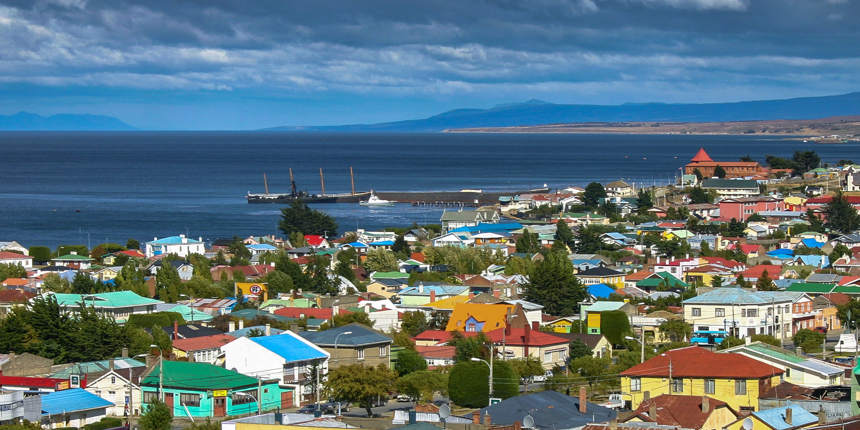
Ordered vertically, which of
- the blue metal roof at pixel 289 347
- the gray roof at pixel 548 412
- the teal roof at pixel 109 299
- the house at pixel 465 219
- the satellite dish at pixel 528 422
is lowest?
the house at pixel 465 219

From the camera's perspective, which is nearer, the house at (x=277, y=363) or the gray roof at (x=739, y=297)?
the house at (x=277, y=363)

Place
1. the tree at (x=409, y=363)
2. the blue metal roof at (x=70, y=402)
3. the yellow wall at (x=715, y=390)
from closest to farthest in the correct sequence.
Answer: the blue metal roof at (x=70, y=402)
the yellow wall at (x=715, y=390)
the tree at (x=409, y=363)

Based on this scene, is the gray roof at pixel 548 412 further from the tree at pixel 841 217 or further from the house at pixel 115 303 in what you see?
the tree at pixel 841 217

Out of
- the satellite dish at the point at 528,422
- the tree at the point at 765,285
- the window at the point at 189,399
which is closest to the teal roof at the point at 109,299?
the window at the point at 189,399

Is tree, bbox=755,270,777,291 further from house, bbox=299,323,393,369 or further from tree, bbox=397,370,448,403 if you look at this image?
tree, bbox=397,370,448,403

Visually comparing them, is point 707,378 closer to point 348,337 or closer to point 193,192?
point 348,337

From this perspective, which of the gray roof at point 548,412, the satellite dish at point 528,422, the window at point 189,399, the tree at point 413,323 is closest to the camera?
the satellite dish at point 528,422

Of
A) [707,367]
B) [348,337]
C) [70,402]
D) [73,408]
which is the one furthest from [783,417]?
[70,402]
